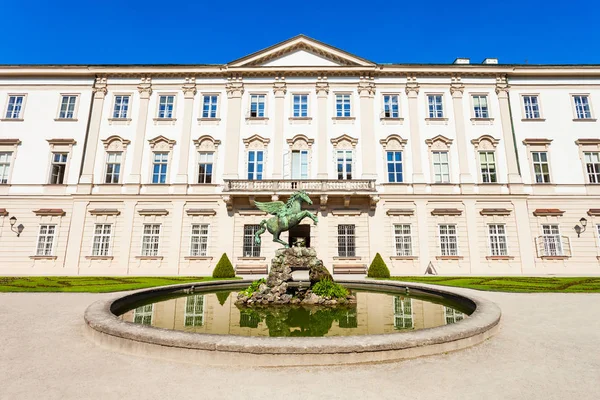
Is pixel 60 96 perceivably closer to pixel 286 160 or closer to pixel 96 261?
pixel 96 261

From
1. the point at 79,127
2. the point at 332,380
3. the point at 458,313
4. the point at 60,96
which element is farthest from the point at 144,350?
the point at 60,96

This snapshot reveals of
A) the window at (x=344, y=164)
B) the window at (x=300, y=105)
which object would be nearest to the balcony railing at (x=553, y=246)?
the window at (x=344, y=164)

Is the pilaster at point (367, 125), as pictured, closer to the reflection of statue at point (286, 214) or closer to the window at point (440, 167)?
the window at point (440, 167)

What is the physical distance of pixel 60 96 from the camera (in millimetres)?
26953

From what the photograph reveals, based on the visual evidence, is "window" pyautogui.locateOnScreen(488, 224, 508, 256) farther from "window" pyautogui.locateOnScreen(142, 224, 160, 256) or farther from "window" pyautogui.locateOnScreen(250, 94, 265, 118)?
"window" pyautogui.locateOnScreen(142, 224, 160, 256)

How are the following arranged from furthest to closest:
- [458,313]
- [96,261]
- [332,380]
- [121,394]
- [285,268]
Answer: [96,261] < [285,268] < [458,313] < [332,380] < [121,394]

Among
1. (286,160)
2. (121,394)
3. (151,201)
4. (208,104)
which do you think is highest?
(208,104)

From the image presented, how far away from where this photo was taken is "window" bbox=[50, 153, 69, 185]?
25547 mm

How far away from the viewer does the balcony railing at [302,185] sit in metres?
23.7

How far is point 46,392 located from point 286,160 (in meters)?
22.1

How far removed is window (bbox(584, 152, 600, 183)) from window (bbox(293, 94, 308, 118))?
2299cm

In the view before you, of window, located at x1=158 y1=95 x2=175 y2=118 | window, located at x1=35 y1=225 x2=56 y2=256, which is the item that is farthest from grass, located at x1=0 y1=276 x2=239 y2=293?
window, located at x1=158 y1=95 x2=175 y2=118

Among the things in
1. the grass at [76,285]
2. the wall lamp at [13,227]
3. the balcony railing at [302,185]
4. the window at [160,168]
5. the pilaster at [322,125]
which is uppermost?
the pilaster at [322,125]

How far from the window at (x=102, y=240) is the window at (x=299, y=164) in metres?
15.1
